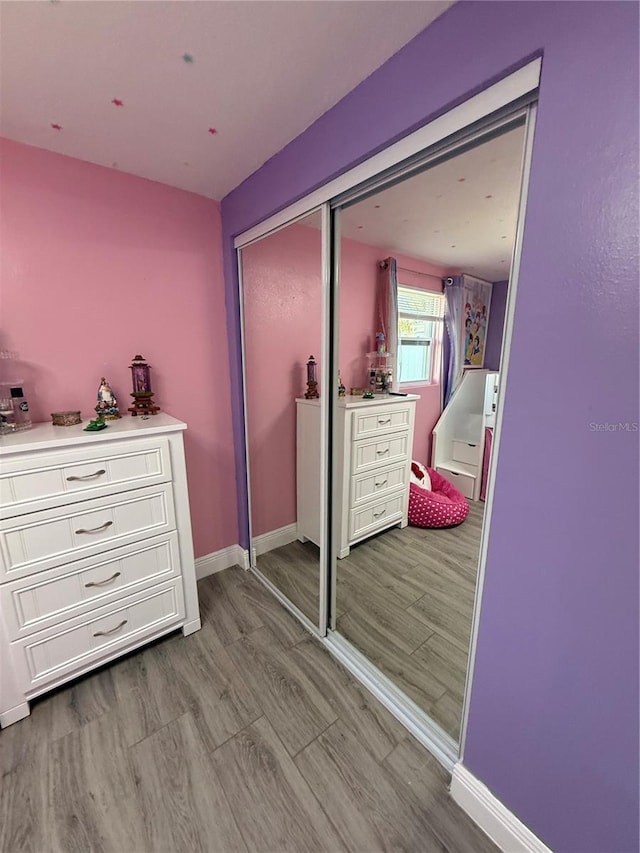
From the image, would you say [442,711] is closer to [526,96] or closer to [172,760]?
[172,760]

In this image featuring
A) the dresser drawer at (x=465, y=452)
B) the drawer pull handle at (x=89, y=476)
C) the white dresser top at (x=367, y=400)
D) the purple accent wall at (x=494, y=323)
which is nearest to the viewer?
the drawer pull handle at (x=89, y=476)

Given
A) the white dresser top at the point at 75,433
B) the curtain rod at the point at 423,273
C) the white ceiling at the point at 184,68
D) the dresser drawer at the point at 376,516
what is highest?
the white ceiling at the point at 184,68

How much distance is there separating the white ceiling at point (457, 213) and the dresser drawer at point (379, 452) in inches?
47.7

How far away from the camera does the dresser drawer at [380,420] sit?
2180 mm

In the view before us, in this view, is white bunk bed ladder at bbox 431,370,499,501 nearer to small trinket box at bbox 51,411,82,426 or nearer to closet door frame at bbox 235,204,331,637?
closet door frame at bbox 235,204,331,637

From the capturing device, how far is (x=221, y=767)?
1.18 metres

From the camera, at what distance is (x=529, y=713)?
0.89 metres

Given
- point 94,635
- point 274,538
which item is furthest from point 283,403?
point 94,635

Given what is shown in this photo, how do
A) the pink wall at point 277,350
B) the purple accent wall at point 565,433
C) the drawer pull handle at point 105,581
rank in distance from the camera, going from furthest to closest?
the pink wall at point 277,350, the drawer pull handle at point 105,581, the purple accent wall at point 565,433

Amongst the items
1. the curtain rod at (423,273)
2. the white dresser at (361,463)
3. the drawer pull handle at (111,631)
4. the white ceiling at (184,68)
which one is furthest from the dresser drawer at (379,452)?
the white ceiling at (184,68)

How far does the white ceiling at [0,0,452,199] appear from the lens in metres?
0.85

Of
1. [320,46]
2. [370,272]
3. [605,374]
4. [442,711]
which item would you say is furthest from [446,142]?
[442,711]

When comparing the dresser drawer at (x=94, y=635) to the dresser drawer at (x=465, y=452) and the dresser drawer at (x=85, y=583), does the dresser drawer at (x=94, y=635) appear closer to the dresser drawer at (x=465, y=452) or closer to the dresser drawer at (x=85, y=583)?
the dresser drawer at (x=85, y=583)

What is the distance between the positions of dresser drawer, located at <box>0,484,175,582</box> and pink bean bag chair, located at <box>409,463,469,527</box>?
174 centimetres
